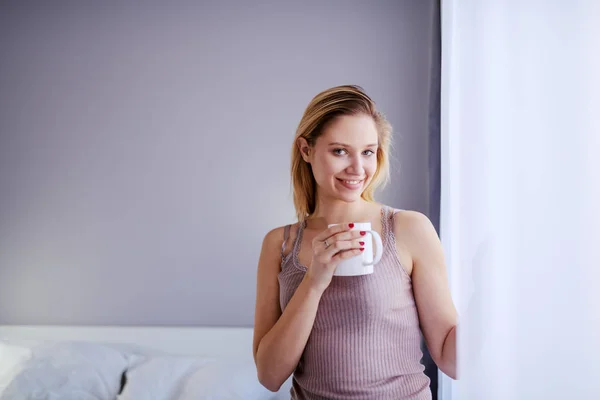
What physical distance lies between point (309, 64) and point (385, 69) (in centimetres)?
38

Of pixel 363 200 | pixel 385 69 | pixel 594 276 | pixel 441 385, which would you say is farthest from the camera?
pixel 385 69

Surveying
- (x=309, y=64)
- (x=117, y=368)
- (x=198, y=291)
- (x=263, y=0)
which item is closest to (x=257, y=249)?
(x=198, y=291)

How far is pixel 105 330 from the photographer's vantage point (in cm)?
238

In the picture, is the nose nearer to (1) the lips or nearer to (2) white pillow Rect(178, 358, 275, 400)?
(1) the lips

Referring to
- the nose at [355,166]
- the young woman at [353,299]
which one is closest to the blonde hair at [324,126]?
the young woman at [353,299]

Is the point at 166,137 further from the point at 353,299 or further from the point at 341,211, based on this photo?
the point at 353,299

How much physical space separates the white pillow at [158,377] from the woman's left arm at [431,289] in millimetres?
1332

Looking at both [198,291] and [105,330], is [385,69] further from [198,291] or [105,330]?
[105,330]

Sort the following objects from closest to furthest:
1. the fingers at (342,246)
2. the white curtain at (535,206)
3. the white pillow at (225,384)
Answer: the white curtain at (535,206), the fingers at (342,246), the white pillow at (225,384)

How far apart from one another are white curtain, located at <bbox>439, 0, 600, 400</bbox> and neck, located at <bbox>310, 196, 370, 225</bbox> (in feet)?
1.06

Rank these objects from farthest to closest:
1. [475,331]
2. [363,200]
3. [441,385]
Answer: [441,385], [363,200], [475,331]

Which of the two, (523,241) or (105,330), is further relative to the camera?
(105,330)

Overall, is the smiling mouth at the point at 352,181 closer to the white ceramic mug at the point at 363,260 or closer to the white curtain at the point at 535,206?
the white ceramic mug at the point at 363,260

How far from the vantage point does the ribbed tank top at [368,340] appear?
89 centimetres
